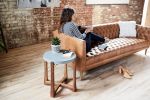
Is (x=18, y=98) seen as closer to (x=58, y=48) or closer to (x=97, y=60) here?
(x=58, y=48)

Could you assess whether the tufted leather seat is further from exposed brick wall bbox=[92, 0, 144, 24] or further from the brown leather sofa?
exposed brick wall bbox=[92, 0, 144, 24]

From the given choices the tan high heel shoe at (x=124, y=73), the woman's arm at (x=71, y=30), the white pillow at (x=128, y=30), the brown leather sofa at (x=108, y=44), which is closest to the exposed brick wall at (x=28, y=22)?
the brown leather sofa at (x=108, y=44)

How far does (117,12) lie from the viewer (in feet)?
22.0

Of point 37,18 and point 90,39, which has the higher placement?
point 37,18

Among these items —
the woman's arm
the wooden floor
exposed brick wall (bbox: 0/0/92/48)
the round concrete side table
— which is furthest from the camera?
exposed brick wall (bbox: 0/0/92/48)

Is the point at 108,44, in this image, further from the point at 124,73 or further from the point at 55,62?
the point at 55,62

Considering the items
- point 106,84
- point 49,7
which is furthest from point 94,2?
point 106,84

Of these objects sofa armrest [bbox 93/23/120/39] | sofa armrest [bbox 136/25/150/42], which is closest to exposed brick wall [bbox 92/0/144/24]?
sofa armrest [bbox 93/23/120/39]

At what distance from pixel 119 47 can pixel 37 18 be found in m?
2.33

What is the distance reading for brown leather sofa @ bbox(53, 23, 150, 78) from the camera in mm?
3084

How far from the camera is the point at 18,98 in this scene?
2.66 m

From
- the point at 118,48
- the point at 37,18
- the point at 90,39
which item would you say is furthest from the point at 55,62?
the point at 37,18

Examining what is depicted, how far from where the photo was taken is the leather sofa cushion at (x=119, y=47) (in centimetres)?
334

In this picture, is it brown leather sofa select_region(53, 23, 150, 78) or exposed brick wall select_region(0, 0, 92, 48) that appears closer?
brown leather sofa select_region(53, 23, 150, 78)
